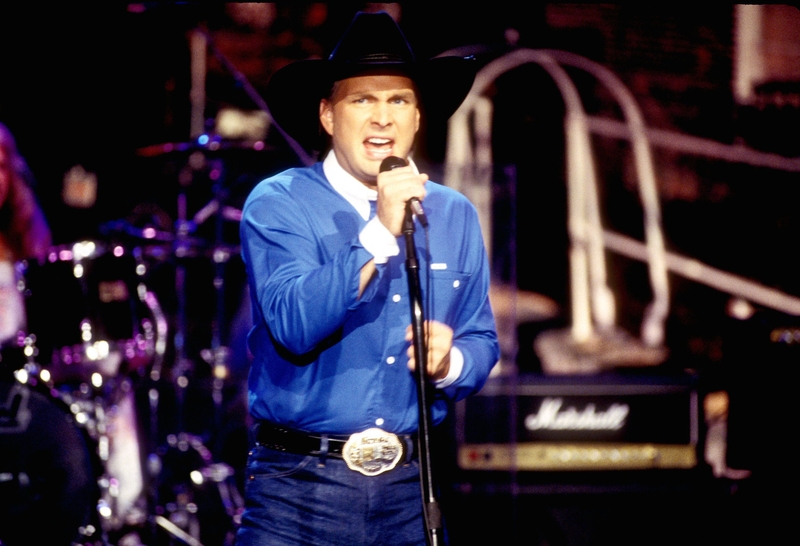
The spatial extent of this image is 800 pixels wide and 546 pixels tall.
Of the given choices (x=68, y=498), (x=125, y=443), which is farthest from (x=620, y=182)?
(x=68, y=498)

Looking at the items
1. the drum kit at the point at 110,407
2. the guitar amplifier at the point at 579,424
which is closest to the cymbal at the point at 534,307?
the guitar amplifier at the point at 579,424

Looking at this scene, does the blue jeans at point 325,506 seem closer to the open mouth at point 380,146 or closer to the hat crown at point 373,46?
the open mouth at point 380,146

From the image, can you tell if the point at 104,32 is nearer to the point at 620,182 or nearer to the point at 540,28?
the point at 540,28

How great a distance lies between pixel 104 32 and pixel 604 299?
4.25 m

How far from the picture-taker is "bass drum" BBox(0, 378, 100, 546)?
3693mm

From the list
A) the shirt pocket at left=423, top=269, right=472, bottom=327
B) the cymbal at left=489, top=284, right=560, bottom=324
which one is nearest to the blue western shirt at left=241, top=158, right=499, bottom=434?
the shirt pocket at left=423, top=269, right=472, bottom=327

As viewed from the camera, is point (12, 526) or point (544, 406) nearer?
point (12, 526)

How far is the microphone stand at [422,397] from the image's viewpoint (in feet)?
5.86

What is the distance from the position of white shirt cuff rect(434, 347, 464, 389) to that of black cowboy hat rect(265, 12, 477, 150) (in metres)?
0.76

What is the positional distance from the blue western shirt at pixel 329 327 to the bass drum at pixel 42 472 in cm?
203

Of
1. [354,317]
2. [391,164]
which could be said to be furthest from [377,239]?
[354,317]

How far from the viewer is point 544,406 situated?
4625 millimetres

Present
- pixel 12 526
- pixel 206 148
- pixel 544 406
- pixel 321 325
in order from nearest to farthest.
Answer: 1. pixel 321 325
2. pixel 12 526
3. pixel 206 148
4. pixel 544 406

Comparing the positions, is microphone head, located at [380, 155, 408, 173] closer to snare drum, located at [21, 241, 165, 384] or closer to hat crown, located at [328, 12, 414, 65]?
hat crown, located at [328, 12, 414, 65]
